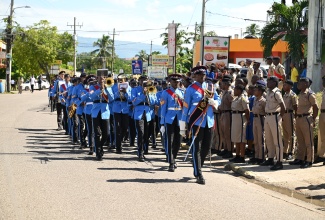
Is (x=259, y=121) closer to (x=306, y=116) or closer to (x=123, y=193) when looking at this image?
(x=306, y=116)

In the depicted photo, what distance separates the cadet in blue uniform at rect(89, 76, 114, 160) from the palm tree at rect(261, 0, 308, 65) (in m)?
11.1

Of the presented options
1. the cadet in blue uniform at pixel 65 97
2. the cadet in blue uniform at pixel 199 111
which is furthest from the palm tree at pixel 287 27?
the cadet in blue uniform at pixel 199 111

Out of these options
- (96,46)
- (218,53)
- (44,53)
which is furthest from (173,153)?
(96,46)

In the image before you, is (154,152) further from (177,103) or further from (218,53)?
(218,53)

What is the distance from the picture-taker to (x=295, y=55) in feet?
77.5

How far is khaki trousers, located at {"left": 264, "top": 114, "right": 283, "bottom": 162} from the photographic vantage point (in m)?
13.1

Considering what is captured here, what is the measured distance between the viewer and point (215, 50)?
3117 centimetres

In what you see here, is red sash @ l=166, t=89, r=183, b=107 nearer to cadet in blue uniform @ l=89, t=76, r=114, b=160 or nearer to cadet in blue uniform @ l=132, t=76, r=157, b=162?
cadet in blue uniform @ l=132, t=76, r=157, b=162

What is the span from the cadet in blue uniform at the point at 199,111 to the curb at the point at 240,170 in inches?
53.4

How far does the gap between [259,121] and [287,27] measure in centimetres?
1156

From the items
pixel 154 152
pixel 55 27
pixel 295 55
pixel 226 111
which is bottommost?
pixel 154 152

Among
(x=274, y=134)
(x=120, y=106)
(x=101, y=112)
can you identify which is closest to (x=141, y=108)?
(x=101, y=112)

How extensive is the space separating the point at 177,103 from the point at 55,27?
80041mm

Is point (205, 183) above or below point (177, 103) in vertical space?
below
